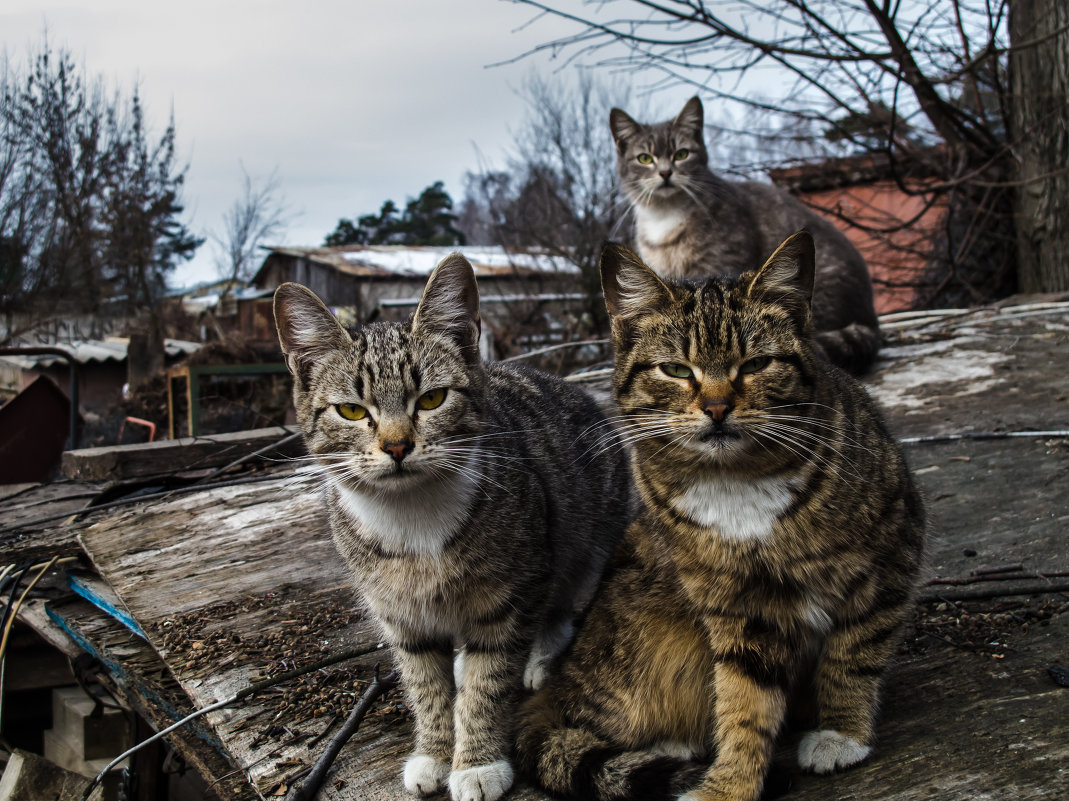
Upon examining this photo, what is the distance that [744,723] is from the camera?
180cm

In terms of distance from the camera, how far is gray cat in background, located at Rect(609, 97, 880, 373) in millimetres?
5477

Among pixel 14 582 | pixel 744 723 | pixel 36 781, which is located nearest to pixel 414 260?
pixel 14 582

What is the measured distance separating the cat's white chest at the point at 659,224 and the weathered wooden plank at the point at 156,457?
9.36ft

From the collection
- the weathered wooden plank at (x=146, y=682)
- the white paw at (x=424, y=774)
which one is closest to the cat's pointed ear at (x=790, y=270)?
the white paw at (x=424, y=774)

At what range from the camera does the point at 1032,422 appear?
12.7ft

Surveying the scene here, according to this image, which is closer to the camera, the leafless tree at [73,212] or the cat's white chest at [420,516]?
the cat's white chest at [420,516]

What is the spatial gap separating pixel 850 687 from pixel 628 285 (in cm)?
113

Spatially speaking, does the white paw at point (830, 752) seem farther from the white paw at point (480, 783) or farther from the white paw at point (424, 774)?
the white paw at point (424, 774)

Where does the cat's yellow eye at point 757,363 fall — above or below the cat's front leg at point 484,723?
above

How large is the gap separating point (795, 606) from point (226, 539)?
2.58 meters

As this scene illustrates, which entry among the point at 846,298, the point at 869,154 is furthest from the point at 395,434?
the point at 869,154

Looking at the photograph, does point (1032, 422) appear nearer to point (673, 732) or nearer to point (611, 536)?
point (611, 536)

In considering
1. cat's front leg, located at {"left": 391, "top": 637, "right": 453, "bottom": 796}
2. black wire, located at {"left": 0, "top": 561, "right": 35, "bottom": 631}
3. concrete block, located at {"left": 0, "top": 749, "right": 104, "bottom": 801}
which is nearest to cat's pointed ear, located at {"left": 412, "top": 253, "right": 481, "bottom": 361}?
cat's front leg, located at {"left": 391, "top": 637, "right": 453, "bottom": 796}

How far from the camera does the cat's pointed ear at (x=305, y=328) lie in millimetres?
2453
